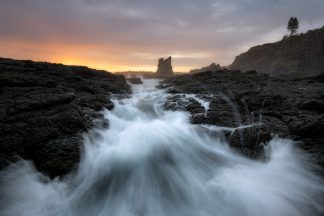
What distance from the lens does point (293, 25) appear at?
230ft

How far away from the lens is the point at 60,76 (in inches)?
500

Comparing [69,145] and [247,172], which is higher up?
[69,145]

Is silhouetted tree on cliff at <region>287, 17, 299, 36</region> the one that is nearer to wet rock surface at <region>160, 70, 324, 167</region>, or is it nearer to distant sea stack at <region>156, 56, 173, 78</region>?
distant sea stack at <region>156, 56, 173, 78</region>

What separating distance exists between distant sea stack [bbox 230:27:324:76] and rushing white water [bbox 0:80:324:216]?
5492 cm

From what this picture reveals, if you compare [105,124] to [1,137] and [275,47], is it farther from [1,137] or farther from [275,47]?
[275,47]

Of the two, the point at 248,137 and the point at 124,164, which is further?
the point at 248,137

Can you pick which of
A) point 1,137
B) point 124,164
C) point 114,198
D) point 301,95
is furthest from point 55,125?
point 301,95

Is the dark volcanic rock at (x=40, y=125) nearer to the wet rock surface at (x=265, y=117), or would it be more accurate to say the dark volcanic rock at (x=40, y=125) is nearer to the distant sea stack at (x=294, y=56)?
the wet rock surface at (x=265, y=117)

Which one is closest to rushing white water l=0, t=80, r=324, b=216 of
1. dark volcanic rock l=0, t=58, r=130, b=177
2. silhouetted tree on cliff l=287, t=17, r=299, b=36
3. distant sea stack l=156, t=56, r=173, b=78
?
dark volcanic rock l=0, t=58, r=130, b=177

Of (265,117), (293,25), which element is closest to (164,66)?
(293,25)

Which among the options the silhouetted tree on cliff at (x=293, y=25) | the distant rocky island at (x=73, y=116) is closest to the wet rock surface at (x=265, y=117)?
the distant rocky island at (x=73, y=116)

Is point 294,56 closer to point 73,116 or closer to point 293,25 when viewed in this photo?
point 293,25

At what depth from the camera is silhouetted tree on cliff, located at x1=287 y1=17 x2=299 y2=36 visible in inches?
2734

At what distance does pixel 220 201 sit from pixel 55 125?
15.9 ft
